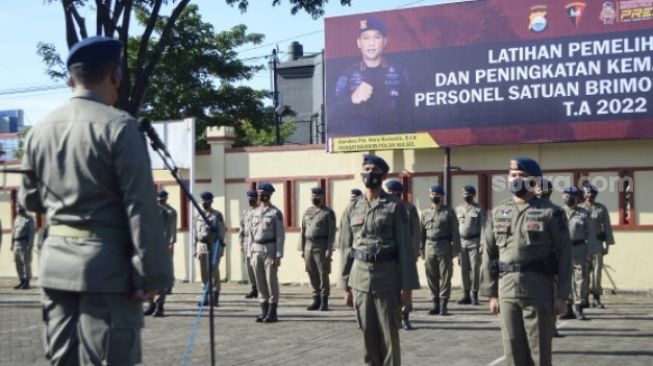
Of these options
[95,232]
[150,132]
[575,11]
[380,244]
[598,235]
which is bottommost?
[598,235]

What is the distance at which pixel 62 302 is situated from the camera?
4.92m

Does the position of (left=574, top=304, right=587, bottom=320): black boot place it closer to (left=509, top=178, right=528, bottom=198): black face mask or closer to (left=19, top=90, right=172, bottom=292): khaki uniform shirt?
(left=509, top=178, right=528, bottom=198): black face mask

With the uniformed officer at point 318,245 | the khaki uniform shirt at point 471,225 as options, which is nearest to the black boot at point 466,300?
the khaki uniform shirt at point 471,225

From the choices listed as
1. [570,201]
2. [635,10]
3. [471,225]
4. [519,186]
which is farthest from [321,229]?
[519,186]

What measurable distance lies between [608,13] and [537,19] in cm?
141

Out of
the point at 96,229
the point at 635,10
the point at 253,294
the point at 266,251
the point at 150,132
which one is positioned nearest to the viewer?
the point at 96,229

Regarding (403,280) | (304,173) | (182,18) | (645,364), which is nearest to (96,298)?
(403,280)

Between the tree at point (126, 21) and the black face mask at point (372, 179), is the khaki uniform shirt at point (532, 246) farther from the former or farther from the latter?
the tree at point (126, 21)

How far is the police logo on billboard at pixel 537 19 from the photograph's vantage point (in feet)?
65.2

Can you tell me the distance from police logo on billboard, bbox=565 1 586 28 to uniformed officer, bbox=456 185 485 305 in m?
4.23

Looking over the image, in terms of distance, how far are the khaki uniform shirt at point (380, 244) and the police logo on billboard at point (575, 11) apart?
11655mm

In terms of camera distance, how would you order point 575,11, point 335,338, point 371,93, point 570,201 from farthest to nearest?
point 371,93
point 575,11
point 570,201
point 335,338

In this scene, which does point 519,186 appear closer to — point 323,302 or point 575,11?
point 323,302

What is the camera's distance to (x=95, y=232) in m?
4.84
